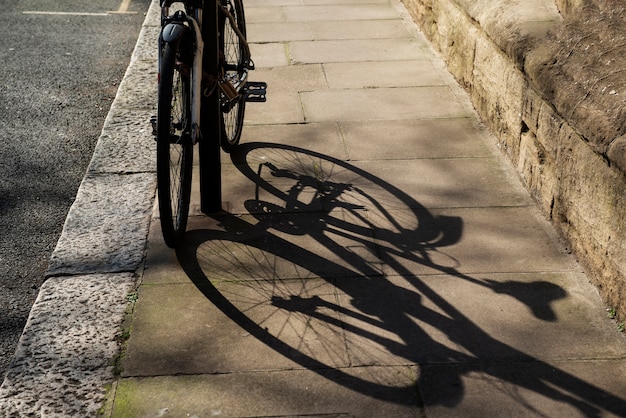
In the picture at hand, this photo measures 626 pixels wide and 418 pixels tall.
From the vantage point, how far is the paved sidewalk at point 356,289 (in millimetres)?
3064

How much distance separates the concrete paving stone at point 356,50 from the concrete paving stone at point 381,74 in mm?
136

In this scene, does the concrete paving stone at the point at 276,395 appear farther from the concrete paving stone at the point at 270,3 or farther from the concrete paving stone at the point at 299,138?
the concrete paving stone at the point at 270,3

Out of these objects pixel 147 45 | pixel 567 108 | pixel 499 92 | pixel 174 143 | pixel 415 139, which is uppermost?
pixel 567 108

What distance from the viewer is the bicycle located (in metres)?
3.54

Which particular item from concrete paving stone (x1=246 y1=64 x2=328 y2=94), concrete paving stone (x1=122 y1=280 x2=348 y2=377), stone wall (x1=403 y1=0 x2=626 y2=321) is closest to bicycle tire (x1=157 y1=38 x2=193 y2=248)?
concrete paving stone (x1=122 y1=280 x2=348 y2=377)

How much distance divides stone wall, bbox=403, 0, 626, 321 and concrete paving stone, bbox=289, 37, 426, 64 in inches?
49.2

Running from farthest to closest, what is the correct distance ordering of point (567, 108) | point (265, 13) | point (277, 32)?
1. point (265, 13)
2. point (277, 32)
3. point (567, 108)

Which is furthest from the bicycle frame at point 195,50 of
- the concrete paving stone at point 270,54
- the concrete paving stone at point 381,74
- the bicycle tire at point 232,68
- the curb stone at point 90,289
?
the concrete paving stone at point 270,54

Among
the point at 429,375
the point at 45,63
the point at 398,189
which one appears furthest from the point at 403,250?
the point at 45,63

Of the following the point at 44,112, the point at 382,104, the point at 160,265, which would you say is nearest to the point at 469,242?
the point at 160,265

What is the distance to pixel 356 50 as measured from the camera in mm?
7027

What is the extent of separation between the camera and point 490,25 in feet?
17.3

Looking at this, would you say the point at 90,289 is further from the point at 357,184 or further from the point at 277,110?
the point at 277,110

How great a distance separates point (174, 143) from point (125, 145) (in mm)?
1492
